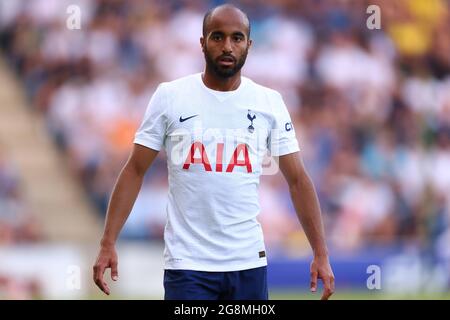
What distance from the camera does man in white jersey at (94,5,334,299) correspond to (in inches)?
254

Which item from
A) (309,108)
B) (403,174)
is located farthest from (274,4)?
(403,174)

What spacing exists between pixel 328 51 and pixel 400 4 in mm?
1728

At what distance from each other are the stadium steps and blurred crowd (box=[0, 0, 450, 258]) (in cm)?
32

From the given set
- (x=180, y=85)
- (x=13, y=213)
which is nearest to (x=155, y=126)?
(x=180, y=85)

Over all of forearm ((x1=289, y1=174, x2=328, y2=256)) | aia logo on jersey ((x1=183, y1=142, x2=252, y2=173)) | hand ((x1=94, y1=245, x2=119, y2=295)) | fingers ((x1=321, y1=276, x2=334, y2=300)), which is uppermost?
aia logo on jersey ((x1=183, y1=142, x2=252, y2=173))

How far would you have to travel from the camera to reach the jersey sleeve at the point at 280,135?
6.67m

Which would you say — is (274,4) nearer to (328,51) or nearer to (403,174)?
(328,51)

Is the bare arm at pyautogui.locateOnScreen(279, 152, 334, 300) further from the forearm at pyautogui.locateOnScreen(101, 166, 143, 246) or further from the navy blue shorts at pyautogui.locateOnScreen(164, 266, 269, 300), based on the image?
the forearm at pyautogui.locateOnScreen(101, 166, 143, 246)

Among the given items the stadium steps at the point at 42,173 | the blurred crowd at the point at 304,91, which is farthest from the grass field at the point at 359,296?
the stadium steps at the point at 42,173

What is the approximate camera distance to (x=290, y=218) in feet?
49.0

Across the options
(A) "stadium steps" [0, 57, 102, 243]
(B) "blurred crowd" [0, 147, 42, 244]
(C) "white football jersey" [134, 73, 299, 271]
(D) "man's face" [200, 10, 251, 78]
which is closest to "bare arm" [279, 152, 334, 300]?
(C) "white football jersey" [134, 73, 299, 271]

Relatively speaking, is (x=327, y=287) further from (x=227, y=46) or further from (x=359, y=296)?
(x=359, y=296)

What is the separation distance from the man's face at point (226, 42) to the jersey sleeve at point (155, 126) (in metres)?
0.36

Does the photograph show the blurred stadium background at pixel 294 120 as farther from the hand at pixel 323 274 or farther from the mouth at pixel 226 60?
the mouth at pixel 226 60
